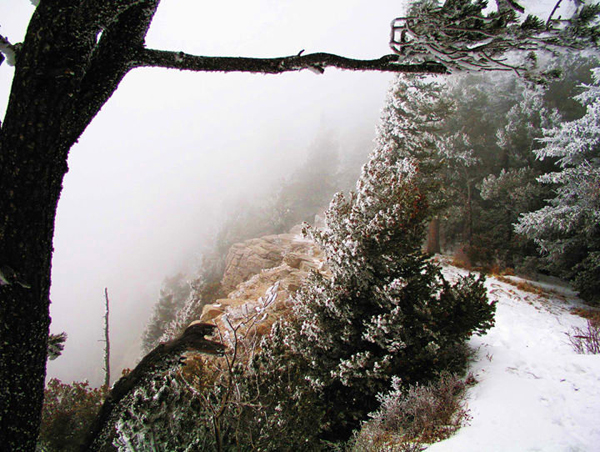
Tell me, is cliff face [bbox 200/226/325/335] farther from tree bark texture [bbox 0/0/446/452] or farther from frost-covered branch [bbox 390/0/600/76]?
frost-covered branch [bbox 390/0/600/76]

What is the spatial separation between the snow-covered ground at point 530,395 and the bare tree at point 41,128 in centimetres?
486

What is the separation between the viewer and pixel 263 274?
46.7ft

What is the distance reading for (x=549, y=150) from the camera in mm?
11945

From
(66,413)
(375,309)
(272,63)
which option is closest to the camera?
(272,63)

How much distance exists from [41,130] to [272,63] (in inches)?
43.1

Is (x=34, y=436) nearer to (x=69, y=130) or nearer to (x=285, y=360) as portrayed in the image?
(x=69, y=130)

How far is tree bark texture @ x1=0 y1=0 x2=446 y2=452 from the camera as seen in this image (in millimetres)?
1068

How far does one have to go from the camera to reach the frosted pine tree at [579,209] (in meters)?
10.7

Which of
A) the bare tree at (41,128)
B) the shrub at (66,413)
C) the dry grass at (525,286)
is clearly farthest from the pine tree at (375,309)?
the dry grass at (525,286)

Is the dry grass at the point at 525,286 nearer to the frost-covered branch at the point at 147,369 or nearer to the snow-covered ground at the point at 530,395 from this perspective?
the snow-covered ground at the point at 530,395

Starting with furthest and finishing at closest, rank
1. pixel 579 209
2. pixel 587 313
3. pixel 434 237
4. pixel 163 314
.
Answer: pixel 163 314, pixel 434 237, pixel 579 209, pixel 587 313

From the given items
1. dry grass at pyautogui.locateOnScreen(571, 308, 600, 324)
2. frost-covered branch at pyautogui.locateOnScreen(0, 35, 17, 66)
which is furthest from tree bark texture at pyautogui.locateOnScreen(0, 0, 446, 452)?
dry grass at pyautogui.locateOnScreen(571, 308, 600, 324)

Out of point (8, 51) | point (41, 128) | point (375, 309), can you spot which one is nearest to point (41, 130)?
point (41, 128)

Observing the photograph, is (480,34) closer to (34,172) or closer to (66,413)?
(34,172)
